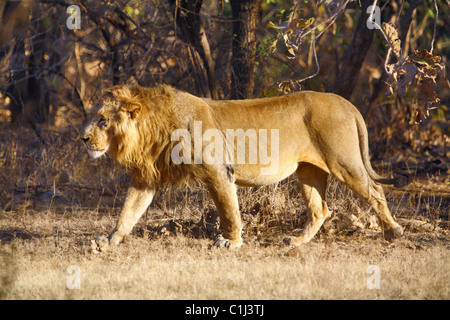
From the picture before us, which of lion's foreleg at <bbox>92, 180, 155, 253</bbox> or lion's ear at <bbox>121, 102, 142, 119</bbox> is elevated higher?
lion's ear at <bbox>121, 102, 142, 119</bbox>

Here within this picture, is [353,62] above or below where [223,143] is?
above

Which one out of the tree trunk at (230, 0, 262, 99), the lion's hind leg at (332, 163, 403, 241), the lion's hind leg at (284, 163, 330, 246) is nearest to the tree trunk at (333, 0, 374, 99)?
the tree trunk at (230, 0, 262, 99)

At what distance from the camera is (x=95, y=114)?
472cm

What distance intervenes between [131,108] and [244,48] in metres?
2.79

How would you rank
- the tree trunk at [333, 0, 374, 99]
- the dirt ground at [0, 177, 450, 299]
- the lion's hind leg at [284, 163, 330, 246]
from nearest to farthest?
the dirt ground at [0, 177, 450, 299] → the lion's hind leg at [284, 163, 330, 246] → the tree trunk at [333, 0, 374, 99]

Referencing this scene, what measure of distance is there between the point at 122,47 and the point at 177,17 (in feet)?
6.38

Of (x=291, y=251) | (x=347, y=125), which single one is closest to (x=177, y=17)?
(x=347, y=125)

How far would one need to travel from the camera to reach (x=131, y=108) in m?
4.63

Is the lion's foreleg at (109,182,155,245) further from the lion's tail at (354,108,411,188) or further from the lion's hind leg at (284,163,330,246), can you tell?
the lion's tail at (354,108,411,188)

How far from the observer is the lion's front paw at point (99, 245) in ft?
15.8

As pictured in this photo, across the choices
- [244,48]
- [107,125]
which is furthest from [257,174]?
[244,48]

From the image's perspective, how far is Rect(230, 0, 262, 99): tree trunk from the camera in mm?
7102

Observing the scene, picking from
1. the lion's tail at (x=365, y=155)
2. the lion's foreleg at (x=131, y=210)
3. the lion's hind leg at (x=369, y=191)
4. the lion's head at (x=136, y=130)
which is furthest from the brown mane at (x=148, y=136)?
the lion's tail at (x=365, y=155)

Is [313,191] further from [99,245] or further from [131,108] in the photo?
[99,245]
